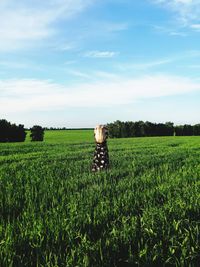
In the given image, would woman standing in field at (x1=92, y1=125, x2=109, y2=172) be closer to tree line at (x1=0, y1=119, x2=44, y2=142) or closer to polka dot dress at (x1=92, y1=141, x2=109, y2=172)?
polka dot dress at (x1=92, y1=141, x2=109, y2=172)

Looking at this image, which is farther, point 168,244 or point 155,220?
point 155,220

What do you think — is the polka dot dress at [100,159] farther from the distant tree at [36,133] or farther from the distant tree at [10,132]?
the distant tree at [36,133]

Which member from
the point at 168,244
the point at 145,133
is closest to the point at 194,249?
the point at 168,244

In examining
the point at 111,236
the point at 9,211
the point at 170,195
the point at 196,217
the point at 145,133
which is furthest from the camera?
the point at 145,133

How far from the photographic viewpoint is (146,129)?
7512 cm

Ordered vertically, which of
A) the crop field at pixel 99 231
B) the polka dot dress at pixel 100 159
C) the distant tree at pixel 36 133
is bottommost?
the crop field at pixel 99 231

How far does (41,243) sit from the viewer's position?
4.91 m

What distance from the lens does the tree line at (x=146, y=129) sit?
72688 millimetres

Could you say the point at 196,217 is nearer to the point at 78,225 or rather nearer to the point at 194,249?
the point at 194,249

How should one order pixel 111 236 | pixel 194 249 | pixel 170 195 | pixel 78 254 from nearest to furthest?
pixel 78 254 < pixel 194 249 < pixel 111 236 < pixel 170 195

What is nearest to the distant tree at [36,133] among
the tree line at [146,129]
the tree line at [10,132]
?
the tree line at [10,132]

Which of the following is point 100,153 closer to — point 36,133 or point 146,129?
point 36,133

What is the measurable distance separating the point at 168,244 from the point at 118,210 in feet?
5.11

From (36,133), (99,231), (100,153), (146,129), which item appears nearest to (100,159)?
(100,153)
